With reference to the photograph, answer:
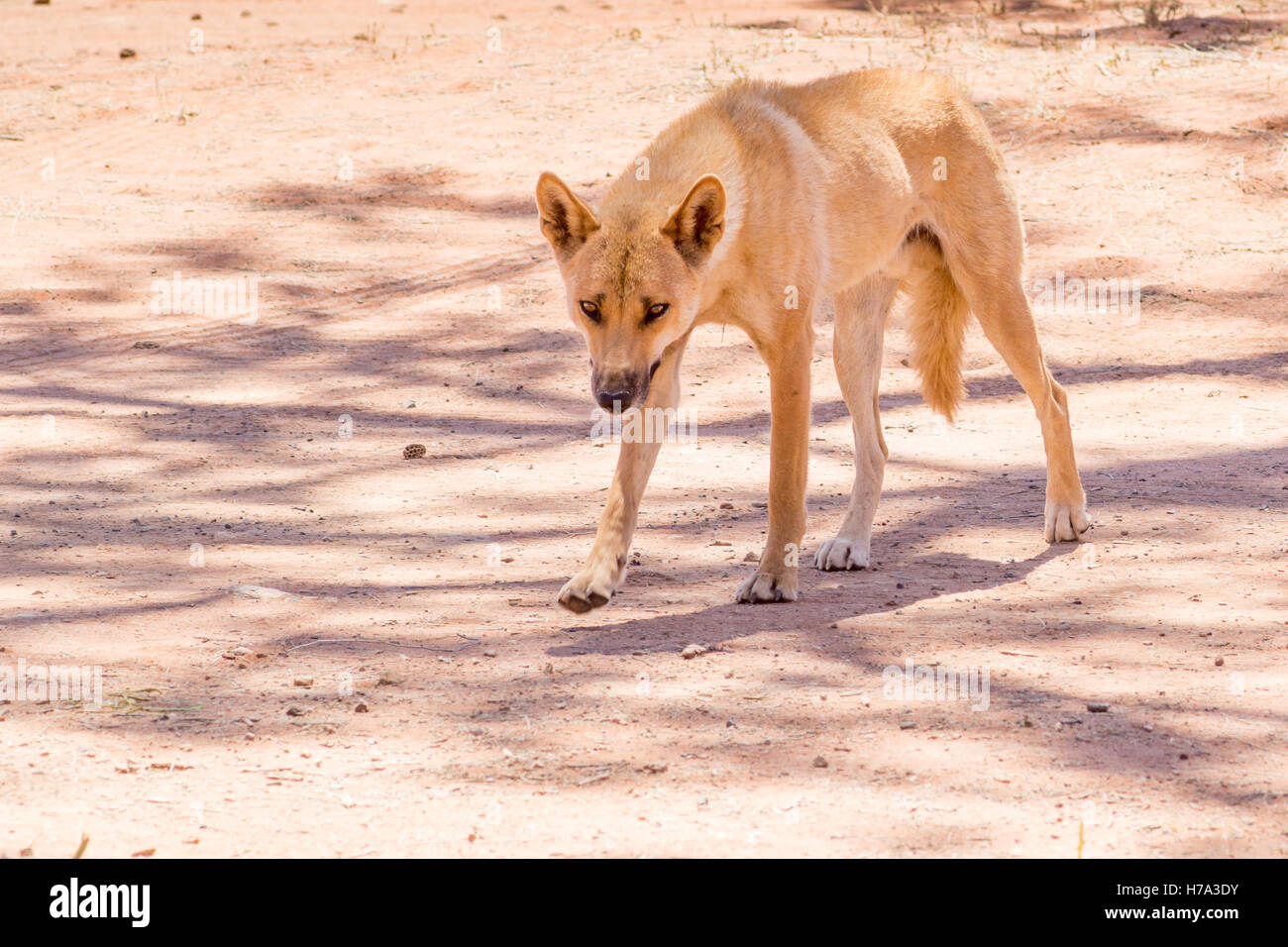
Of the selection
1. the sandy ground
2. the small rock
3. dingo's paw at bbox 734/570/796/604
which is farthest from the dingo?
the small rock

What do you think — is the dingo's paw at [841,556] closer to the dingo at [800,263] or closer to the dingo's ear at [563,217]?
the dingo at [800,263]

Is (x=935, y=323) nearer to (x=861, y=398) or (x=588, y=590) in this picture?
(x=861, y=398)

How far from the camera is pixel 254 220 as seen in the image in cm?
1059

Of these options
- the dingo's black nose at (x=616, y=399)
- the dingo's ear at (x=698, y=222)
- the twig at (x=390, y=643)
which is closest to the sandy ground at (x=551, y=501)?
the twig at (x=390, y=643)

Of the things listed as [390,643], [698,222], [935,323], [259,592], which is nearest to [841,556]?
[935,323]

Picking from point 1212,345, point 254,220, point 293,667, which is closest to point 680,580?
point 293,667

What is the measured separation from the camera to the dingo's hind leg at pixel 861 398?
5168mm

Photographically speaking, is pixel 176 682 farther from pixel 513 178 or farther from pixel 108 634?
pixel 513 178

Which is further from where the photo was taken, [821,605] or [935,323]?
[935,323]

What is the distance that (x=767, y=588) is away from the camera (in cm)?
454

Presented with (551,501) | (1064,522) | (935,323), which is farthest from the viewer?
(551,501)

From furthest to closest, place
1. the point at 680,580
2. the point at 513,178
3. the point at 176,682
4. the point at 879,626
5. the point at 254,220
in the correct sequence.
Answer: the point at 513,178
the point at 254,220
the point at 680,580
the point at 879,626
the point at 176,682

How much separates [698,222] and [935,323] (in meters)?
1.77

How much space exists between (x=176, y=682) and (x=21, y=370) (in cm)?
492
